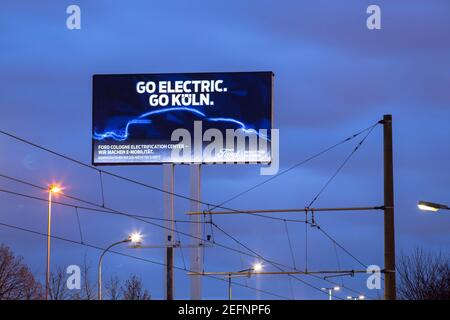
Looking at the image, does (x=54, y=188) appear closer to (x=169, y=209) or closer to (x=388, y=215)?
(x=169, y=209)

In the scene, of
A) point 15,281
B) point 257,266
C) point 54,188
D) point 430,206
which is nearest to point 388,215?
point 430,206

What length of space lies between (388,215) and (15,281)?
2142 inches

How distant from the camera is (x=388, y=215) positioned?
128 feet

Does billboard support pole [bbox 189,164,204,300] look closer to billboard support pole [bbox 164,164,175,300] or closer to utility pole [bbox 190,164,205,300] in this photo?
utility pole [bbox 190,164,205,300]

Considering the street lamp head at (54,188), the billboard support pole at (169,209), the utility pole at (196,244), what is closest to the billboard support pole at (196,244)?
the utility pole at (196,244)

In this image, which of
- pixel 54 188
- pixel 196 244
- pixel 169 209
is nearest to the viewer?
pixel 54 188

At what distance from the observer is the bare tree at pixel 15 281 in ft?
281

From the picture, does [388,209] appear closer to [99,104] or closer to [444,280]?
[99,104]

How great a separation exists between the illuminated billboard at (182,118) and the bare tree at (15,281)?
84.4ft

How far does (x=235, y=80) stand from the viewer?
6159 centimetres
